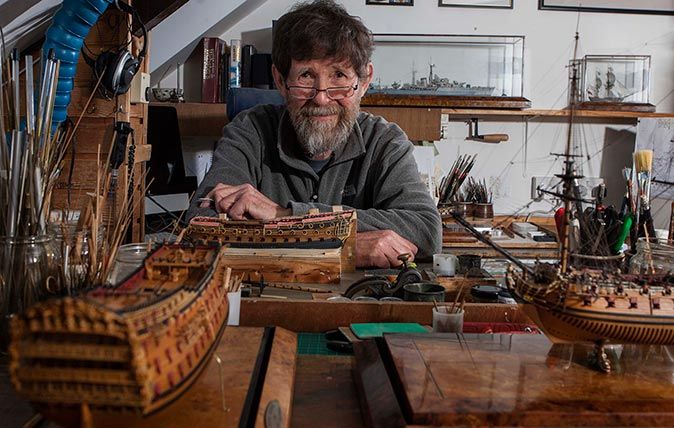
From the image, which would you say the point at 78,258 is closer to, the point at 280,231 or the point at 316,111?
the point at 280,231

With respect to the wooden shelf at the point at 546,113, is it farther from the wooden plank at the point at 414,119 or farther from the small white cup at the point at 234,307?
the small white cup at the point at 234,307

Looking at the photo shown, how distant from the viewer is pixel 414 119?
3.95 m

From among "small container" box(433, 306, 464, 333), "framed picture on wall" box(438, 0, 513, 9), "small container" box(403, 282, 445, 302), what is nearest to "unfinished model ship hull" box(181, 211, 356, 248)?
"small container" box(403, 282, 445, 302)

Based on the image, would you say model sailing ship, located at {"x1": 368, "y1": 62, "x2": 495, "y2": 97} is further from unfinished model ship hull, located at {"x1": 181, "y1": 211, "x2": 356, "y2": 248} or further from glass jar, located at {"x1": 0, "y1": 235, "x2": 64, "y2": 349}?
glass jar, located at {"x1": 0, "y1": 235, "x2": 64, "y2": 349}

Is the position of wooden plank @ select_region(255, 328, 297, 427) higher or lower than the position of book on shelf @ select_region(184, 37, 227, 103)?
lower

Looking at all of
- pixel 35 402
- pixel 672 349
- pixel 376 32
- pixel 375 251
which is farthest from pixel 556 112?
pixel 35 402

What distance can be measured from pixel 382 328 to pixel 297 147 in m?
1.43

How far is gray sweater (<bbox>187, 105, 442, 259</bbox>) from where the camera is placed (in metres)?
2.48

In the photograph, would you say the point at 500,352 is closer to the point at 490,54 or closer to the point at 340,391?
the point at 340,391

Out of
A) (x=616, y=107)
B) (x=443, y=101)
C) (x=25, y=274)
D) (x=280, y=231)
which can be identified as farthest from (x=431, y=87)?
(x=25, y=274)

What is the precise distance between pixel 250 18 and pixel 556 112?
1.96 meters

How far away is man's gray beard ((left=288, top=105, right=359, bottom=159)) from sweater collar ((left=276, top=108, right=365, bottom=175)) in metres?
0.05

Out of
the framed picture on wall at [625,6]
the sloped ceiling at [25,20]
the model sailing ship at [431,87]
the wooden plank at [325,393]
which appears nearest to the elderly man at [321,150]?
the sloped ceiling at [25,20]

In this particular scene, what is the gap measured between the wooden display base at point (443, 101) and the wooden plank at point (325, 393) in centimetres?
289
